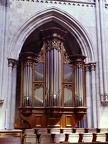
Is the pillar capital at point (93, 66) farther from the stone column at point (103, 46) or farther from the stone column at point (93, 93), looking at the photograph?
the stone column at point (103, 46)

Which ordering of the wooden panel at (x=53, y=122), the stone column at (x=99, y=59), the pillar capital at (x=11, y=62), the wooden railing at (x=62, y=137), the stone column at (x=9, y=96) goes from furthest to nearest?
the stone column at (x=99, y=59) < the pillar capital at (x=11, y=62) < the stone column at (x=9, y=96) < the wooden panel at (x=53, y=122) < the wooden railing at (x=62, y=137)

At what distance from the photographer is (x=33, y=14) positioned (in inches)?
372

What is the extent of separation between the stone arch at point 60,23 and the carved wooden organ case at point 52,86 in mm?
689

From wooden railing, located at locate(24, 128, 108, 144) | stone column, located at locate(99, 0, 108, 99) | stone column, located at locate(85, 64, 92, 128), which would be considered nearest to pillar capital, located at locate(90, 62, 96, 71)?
stone column, located at locate(85, 64, 92, 128)

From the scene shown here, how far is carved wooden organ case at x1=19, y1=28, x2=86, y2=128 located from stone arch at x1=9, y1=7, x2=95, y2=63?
2.26 ft

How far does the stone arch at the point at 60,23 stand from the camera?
9281 mm

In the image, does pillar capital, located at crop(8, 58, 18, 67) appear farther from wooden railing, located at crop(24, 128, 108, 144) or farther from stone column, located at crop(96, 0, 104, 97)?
stone column, located at crop(96, 0, 104, 97)

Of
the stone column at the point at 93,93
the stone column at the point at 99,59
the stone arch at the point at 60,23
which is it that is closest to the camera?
the stone column at the point at 93,93

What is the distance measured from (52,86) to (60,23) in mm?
2864

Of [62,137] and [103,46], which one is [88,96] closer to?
[103,46]

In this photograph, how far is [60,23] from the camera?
9898 millimetres

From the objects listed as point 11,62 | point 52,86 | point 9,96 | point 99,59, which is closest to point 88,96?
point 99,59

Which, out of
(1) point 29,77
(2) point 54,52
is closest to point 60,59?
(2) point 54,52

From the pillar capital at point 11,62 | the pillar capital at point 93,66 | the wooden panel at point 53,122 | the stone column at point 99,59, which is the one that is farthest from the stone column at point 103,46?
the pillar capital at point 11,62
